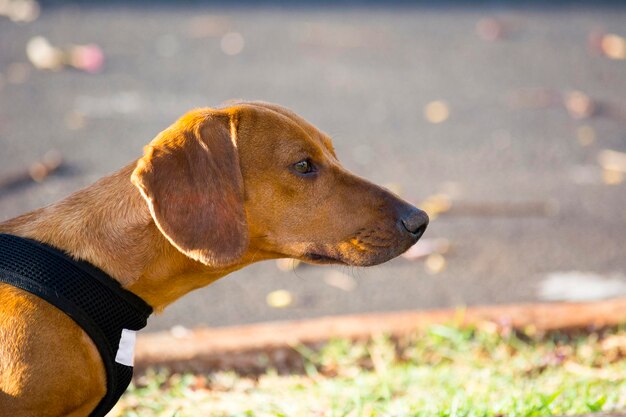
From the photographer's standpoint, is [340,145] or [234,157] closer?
[234,157]

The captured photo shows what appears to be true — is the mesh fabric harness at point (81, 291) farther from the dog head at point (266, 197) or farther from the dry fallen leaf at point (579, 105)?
the dry fallen leaf at point (579, 105)

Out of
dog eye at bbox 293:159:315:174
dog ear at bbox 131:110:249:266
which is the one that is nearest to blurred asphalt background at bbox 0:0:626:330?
dog eye at bbox 293:159:315:174

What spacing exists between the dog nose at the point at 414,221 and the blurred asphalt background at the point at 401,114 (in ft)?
5.95

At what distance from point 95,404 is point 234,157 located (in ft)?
3.42

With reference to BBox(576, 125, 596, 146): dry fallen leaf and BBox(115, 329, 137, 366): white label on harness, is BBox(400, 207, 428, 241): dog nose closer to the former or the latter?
BBox(115, 329, 137, 366): white label on harness

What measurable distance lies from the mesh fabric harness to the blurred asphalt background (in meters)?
2.09

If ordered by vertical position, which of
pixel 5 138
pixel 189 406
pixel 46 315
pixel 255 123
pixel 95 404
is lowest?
pixel 5 138

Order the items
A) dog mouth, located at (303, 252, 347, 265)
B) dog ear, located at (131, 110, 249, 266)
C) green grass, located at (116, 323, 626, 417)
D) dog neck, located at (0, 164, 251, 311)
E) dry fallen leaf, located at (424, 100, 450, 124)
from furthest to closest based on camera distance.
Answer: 1. dry fallen leaf, located at (424, 100, 450, 124)
2. green grass, located at (116, 323, 626, 417)
3. dog mouth, located at (303, 252, 347, 265)
4. dog neck, located at (0, 164, 251, 311)
5. dog ear, located at (131, 110, 249, 266)

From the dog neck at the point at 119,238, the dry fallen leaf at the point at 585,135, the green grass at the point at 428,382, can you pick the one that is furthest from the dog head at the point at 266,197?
the dry fallen leaf at the point at 585,135

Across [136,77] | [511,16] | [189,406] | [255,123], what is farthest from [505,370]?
[511,16]

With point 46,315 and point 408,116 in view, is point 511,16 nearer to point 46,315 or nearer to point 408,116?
point 408,116

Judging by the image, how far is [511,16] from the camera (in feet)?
41.7

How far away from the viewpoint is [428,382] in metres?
4.50

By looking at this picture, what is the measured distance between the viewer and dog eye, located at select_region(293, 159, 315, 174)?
362 cm
